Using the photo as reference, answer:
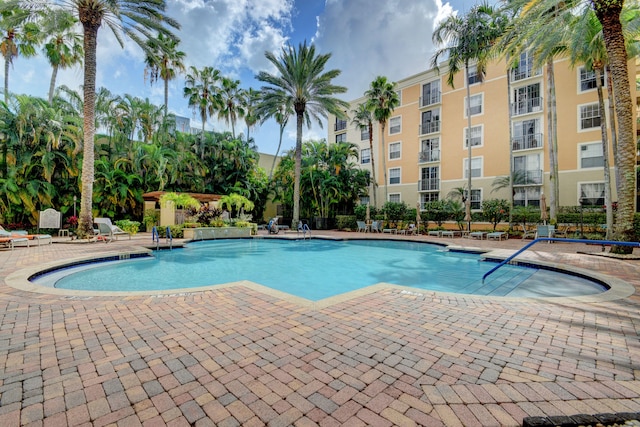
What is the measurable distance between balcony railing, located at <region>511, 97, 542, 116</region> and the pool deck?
68.8 ft

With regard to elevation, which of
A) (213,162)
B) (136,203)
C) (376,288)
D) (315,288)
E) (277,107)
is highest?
(277,107)

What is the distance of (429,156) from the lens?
84.5ft

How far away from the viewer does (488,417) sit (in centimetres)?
199

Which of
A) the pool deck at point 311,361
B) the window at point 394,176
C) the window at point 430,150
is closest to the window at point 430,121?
the window at point 430,150

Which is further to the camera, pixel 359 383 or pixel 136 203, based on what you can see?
pixel 136 203

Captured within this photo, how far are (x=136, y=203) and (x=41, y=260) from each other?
12.9 m

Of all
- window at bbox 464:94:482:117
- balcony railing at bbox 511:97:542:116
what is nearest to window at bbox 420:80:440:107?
window at bbox 464:94:482:117

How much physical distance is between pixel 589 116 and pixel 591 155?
2.52 meters

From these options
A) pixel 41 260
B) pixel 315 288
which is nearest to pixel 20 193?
pixel 41 260

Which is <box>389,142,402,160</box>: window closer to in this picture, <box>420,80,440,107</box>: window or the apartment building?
the apartment building

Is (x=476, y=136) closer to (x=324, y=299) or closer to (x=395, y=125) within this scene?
(x=395, y=125)

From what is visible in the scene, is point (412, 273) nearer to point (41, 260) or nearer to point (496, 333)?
point (496, 333)

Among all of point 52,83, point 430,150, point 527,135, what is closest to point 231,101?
point 52,83

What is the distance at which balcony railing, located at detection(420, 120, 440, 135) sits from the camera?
25359mm
